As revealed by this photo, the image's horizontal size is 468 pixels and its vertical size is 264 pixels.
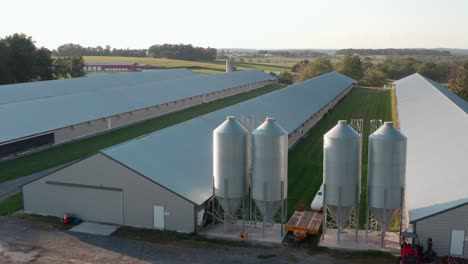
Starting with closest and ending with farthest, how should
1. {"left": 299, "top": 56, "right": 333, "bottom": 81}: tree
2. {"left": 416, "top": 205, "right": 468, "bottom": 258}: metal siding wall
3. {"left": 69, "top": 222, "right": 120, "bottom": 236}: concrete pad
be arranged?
1. {"left": 416, "top": 205, "right": 468, "bottom": 258}: metal siding wall
2. {"left": 69, "top": 222, "right": 120, "bottom": 236}: concrete pad
3. {"left": 299, "top": 56, "right": 333, "bottom": 81}: tree

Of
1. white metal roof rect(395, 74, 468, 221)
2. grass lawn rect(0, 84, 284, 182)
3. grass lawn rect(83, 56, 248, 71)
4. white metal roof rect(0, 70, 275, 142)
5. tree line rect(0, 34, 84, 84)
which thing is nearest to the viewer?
white metal roof rect(395, 74, 468, 221)

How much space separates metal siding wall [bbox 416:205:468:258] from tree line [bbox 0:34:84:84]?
235 feet

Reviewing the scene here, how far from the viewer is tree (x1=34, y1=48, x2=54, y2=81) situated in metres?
82.2

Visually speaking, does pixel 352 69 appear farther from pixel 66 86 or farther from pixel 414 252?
pixel 414 252

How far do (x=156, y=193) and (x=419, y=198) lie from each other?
11722 mm

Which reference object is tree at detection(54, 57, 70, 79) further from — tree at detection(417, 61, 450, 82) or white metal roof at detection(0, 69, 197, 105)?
tree at detection(417, 61, 450, 82)

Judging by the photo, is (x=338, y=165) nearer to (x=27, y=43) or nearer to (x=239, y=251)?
(x=239, y=251)

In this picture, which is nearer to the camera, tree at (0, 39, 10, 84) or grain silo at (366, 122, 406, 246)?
grain silo at (366, 122, 406, 246)

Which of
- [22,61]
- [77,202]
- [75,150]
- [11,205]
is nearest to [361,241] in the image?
[77,202]

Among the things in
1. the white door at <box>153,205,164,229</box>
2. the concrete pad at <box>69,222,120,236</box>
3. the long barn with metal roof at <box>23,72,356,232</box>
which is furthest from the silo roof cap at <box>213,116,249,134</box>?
the concrete pad at <box>69,222,120,236</box>

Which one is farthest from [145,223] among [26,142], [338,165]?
[26,142]

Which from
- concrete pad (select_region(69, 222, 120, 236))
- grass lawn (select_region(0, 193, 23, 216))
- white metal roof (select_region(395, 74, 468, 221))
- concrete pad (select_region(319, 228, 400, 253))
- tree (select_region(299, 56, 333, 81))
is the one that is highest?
tree (select_region(299, 56, 333, 81))

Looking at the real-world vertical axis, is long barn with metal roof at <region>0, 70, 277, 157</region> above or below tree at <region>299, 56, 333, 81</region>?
below

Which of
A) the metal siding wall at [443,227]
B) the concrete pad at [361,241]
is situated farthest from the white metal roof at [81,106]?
the metal siding wall at [443,227]
